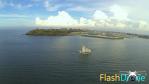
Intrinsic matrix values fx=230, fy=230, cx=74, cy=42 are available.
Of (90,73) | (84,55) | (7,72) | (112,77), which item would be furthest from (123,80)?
(84,55)

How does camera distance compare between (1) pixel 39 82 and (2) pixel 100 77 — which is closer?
(1) pixel 39 82

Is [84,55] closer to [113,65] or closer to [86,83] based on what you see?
[113,65]

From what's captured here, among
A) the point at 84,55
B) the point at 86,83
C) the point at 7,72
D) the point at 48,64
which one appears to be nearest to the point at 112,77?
the point at 86,83

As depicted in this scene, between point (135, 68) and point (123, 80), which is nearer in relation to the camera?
point (123, 80)

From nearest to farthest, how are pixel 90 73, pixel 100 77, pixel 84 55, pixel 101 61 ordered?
pixel 100 77
pixel 90 73
pixel 101 61
pixel 84 55

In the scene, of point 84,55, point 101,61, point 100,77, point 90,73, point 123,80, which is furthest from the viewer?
point 84,55

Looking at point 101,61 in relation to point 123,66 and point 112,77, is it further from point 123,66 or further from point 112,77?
point 112,77

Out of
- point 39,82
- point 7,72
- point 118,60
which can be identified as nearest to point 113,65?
point 118,60

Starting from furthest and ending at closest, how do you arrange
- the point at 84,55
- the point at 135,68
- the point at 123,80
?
the point at 84,55
the point at 135,68
the point at 123,80
